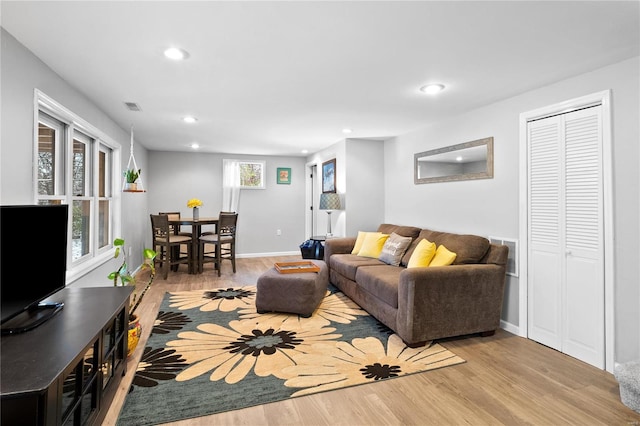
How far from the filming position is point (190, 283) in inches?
193

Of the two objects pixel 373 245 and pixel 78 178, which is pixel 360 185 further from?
pixel 78 178

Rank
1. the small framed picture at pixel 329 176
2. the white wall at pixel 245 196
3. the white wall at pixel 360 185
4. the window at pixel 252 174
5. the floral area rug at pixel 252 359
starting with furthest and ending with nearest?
the window at pixel 252 174 < the white wall at pixel 245 196 < the small framed picture at pixel 329 176 < the white wall at pixel 360 185 < the floral area rug at pixel 252 359

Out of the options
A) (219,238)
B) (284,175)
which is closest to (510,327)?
(219,238)

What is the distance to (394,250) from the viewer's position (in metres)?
4.01

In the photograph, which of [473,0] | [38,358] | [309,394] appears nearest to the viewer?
[38,358]

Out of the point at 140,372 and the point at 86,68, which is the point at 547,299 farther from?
the point at 86,68

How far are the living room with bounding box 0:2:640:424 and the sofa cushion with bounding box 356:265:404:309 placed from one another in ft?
3.46

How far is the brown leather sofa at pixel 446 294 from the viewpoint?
2.77 m

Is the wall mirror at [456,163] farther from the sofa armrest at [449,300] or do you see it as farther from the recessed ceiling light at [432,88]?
the sofa armrest at [449,300]

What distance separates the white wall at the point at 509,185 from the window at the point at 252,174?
3125 millimetres

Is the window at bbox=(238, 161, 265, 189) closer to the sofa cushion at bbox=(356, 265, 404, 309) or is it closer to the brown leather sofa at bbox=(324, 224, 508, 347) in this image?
the sofa cushion at bbox=(356, 265, 404, 309)

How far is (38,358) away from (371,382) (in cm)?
185

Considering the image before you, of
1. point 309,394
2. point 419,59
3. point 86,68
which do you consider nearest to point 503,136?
point 419,59

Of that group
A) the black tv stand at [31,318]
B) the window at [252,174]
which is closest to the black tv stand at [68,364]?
the black tv stand at [31,318]
